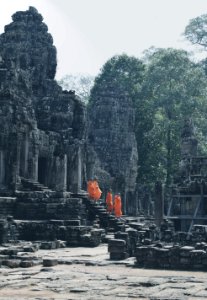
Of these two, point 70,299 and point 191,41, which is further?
point 191,41

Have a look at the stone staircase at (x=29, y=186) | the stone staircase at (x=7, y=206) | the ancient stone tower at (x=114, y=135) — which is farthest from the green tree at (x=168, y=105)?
the stone staircase at (x=7, y=206)

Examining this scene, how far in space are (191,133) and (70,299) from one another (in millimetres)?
25671

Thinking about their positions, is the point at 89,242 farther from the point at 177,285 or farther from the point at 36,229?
the point at 177,285

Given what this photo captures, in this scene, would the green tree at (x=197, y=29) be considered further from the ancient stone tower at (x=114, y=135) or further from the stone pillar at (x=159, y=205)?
the stone pillar at (x=159, y=205)

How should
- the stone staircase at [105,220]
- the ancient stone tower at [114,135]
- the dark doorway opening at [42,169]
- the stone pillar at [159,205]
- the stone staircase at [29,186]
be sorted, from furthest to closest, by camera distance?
the ancient stone tower at [114,135]
the dark doorway opening at [42,169]
the stone pillar at [159,205]
the stone staircase at [29,186]
the stone staircase at [105,220]

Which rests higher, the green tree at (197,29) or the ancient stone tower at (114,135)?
the green tree at (197,29)

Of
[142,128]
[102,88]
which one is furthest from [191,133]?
[142,128]

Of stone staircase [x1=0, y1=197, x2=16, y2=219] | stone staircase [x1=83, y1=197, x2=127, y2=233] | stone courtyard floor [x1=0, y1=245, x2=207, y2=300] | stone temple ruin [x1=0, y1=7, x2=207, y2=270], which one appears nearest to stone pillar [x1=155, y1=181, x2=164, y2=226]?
stone temple ruin [x1=0, y1=7, x2=207, y2=270]

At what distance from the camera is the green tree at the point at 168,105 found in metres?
50.1

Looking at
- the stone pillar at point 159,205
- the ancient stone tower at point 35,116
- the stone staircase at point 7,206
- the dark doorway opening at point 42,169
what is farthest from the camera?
the dark doorway opening at point 42,169

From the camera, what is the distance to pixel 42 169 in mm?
32438

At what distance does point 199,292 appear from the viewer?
10750 mm

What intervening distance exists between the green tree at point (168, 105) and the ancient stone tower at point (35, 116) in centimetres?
1483

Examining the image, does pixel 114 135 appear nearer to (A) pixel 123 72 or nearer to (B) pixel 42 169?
(A) pixel 123 72
